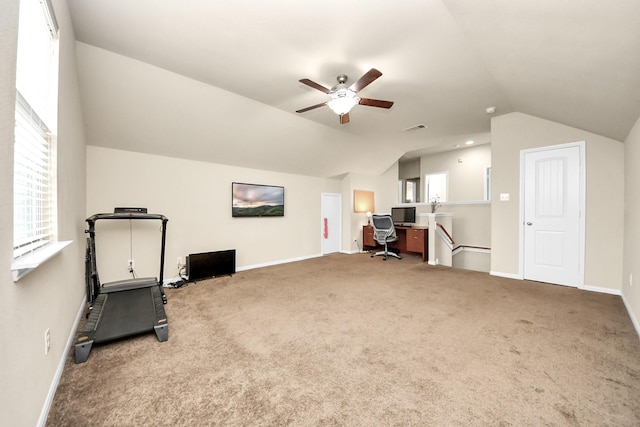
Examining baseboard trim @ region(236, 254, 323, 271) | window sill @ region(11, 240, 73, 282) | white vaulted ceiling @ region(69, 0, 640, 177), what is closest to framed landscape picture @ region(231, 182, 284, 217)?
white vaulted ceiling @ region(69, 0, 640, 177)

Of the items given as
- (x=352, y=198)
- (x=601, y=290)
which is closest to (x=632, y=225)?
(x=601, y=290)

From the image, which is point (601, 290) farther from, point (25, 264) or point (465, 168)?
point (25, 264)

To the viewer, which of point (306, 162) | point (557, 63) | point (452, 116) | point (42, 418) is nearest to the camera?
point (42, 418)

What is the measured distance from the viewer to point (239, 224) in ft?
16.3

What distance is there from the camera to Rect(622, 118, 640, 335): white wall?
99.0 inches

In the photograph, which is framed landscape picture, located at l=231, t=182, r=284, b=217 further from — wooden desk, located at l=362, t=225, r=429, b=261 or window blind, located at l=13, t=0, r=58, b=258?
window blind, located at l=13, t=0, r=58, b=258

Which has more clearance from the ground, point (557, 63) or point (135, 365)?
point (557, 63)

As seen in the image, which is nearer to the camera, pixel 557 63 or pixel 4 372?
pixel 4 372

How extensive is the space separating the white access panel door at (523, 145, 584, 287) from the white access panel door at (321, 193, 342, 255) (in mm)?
3989

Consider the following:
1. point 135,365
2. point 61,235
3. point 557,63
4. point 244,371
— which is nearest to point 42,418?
point 135,365

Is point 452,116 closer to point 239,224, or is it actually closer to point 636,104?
point 636,104

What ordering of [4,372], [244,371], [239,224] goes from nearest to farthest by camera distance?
[4,372] < [244,371] < [239,224]

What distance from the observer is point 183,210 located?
14.0 ft

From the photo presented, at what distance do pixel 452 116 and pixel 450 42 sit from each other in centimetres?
212
